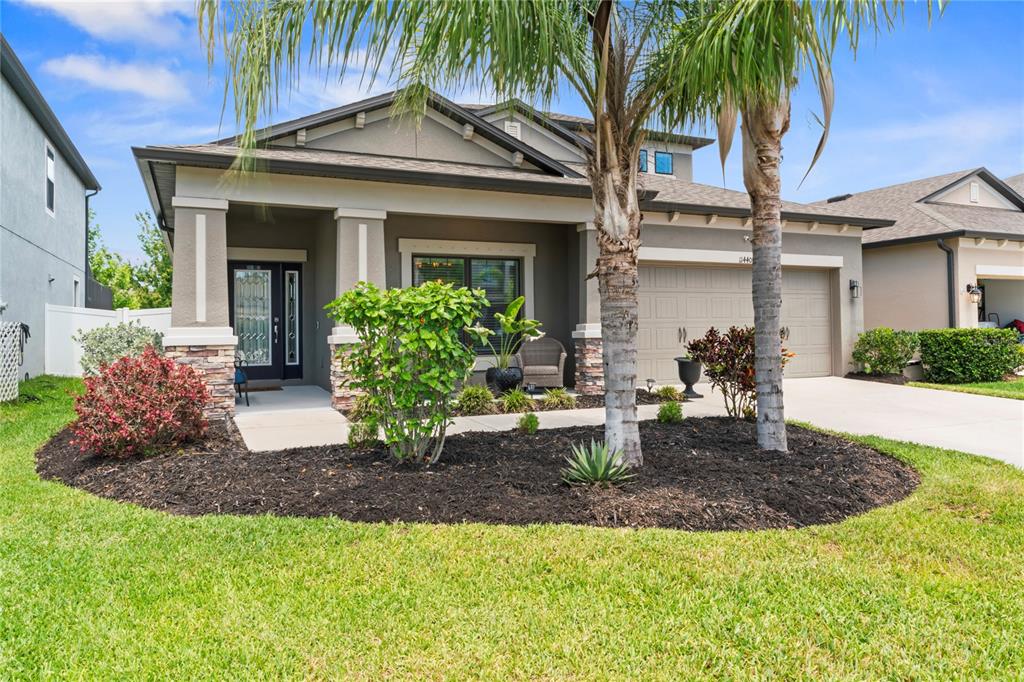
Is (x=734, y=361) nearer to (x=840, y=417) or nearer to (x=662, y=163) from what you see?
(x=840, y=417)

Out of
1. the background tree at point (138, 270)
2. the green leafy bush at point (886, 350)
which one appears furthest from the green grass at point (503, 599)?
the background tree at point (138, 270)

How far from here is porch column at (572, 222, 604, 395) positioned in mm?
11031

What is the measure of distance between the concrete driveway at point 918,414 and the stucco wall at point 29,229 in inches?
531

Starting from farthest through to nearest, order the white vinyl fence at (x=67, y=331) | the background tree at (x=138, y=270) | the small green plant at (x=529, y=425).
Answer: the background tree at (x=138, y=270)
the white vinyl fence at (x=67, y=331)
the small green plant at (x=529, y=425)

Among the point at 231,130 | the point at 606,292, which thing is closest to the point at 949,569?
the point at 606,292

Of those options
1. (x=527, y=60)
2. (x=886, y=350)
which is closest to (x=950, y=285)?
(x=886, y=350)

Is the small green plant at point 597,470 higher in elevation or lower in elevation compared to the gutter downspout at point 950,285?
lower

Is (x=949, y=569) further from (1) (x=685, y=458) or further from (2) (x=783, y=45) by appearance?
(2) (x=783, y=45)

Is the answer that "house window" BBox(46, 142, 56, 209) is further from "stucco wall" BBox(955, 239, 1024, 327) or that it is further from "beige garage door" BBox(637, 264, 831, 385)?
"stucco wall" BBox(955, 239, 1024, 327)

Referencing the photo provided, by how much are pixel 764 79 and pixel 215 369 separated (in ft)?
24.9

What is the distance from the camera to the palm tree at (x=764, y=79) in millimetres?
4332

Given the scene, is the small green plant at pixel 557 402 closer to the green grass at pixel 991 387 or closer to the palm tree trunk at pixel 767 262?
the palm tree trunk at pixel 767 262

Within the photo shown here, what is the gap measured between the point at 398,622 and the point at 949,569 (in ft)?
10.2

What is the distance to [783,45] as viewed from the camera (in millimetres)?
4402
